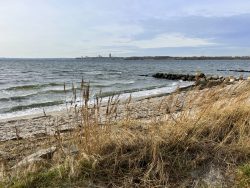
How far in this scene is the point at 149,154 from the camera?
194 inches

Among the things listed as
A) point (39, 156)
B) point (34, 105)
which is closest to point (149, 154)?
point (39, 156)

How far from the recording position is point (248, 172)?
4.59 metres

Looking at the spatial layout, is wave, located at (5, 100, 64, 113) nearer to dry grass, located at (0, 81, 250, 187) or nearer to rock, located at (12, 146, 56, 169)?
rock, located at (12, 146, 56, 169)

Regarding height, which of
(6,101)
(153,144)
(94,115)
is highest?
(94,115)

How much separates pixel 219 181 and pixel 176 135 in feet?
3.14

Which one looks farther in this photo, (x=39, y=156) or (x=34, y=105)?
(x=34, y=105)

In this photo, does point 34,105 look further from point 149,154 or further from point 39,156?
point 149,154

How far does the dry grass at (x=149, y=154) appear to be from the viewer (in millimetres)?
4496

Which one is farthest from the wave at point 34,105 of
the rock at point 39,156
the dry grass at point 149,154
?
the dry grass at point 149,154

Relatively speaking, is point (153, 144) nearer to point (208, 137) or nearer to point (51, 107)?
point (208, 137)

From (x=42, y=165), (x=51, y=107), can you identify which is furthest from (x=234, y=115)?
(x=51, y=107)

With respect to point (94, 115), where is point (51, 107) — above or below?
below

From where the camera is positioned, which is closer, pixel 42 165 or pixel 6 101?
pixel 42 165

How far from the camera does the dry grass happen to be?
177 inches
